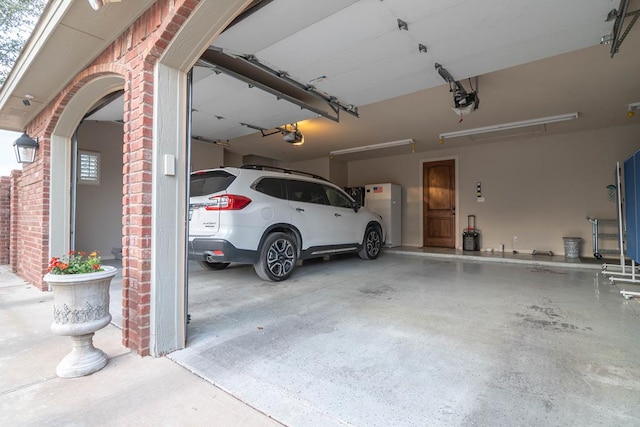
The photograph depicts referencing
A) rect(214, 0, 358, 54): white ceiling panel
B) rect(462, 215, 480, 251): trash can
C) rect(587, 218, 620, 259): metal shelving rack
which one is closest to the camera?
rect(214, 0, 358, 54): white ceiling panel

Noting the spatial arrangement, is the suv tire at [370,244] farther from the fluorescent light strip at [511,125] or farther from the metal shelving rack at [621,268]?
the metal shelving rack at [621,268]

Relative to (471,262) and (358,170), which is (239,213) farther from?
(358,170)

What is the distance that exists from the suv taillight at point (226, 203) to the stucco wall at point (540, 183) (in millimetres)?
6371

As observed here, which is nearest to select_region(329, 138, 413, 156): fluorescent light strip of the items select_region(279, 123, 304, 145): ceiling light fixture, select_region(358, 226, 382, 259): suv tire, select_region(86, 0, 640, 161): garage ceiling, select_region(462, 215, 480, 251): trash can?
select_region(86, 0, 640, 161): garage ceiling

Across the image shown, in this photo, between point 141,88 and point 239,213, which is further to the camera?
point 239,213

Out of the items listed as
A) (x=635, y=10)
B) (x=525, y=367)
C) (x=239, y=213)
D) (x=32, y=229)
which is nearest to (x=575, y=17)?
(x=635, y=10)

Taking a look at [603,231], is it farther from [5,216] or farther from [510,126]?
[5,216]

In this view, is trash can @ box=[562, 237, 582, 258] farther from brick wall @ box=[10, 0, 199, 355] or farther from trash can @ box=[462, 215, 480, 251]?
brick wall @ box=[10, 0, 199, 355]

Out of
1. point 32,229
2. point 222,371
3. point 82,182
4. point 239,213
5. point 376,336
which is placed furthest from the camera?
point 82,182

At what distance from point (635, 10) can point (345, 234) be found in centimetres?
424

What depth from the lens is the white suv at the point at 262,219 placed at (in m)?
3.69

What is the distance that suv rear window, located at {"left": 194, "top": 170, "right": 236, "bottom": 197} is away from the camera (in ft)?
12.6

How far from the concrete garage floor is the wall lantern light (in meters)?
2.75

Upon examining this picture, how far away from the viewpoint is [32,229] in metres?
4.04
